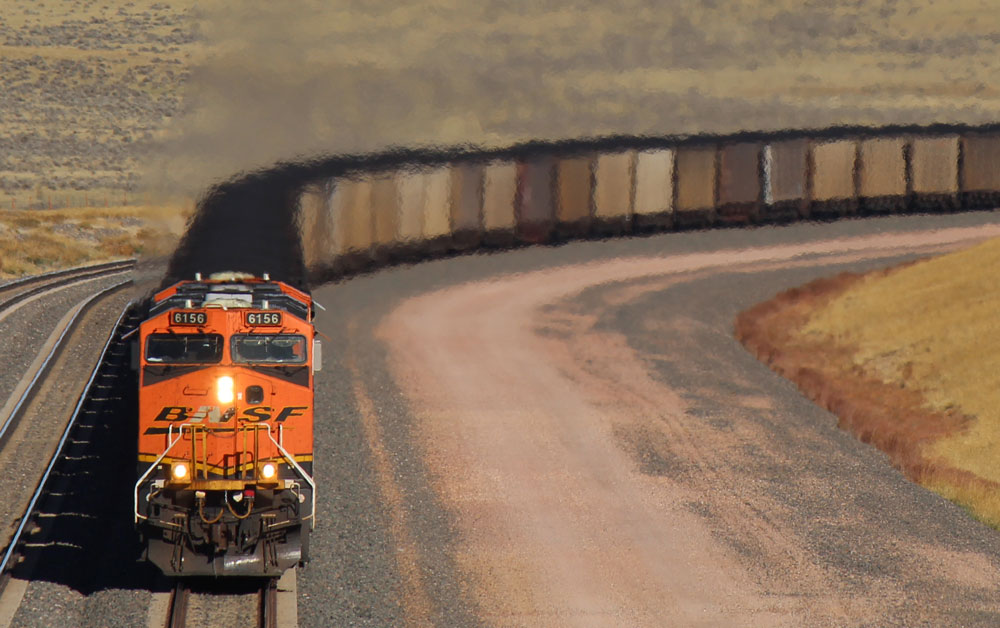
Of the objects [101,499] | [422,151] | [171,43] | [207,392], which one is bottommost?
[101,499]

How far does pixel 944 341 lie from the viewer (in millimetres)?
33031

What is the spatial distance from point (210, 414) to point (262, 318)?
152cm

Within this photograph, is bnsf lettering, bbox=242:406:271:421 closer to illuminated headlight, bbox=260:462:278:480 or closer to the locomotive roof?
illuminated headlight, bbox=260:462:278:480

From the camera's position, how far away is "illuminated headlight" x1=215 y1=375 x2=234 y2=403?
17531 mm

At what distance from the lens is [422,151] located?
159 feet

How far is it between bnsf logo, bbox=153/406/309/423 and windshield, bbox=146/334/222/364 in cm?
67

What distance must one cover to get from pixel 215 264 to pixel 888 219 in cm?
3320

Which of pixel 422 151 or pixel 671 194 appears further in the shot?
pixel 671 194

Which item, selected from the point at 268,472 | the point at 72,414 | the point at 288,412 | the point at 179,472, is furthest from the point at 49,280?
the point at 268,472

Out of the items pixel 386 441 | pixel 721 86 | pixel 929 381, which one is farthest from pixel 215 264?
pixel 721 86

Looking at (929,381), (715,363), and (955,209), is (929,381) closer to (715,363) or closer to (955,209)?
(715,363)

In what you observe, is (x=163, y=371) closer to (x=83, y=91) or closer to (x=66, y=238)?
(x=66, y=238)

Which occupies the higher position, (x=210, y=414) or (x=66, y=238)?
(x=210, y=414)

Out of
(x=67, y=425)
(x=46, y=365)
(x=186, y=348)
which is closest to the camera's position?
(x=186, y=348)
